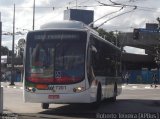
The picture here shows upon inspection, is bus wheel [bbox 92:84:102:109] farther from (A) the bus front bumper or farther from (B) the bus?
(A) the bus front bumper

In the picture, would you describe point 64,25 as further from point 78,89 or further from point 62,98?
point 62,98

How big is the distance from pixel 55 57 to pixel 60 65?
36cm

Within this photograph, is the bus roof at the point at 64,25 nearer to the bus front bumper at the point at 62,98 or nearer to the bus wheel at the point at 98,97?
the bus wheel at the point at 98,97

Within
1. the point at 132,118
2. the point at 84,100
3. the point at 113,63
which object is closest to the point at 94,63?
the point at 84,100

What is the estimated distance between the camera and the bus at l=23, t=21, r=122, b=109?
18.3 meters

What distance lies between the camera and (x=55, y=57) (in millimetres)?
18609

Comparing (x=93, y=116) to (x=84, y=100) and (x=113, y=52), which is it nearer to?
(x=84, y=100)

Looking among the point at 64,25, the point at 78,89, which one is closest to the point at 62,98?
the point at 78,89

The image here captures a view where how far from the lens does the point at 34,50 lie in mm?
18844

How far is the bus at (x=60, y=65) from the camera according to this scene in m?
18.3

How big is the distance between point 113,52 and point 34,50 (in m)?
7.03

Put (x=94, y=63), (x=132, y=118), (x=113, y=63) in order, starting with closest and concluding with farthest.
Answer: (x=132, y=118) < (x=94, y=63) < (x=113, y=63)

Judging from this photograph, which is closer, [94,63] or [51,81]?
[51,81]

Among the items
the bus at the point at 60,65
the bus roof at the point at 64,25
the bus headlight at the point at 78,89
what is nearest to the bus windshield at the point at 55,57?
the bus at the point at 60,65
